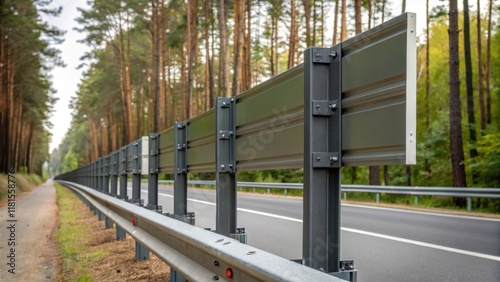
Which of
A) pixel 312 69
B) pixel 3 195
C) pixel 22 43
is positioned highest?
pixel 22 43

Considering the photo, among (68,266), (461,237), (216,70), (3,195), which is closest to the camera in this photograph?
(68,266)

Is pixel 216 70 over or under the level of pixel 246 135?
over

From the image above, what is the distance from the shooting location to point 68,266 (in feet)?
24.0

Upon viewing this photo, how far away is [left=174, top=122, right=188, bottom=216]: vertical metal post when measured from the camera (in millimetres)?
6484

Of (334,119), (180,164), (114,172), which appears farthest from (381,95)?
(114,172)

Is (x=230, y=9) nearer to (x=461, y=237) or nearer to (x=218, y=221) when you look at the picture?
(x=461, y=237)

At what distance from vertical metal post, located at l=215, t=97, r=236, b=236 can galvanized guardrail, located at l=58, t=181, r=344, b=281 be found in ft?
1.59

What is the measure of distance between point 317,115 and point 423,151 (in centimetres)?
2552

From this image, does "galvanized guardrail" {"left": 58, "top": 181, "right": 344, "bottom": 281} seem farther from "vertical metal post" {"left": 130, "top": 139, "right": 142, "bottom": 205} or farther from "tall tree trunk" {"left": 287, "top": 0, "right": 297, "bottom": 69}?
"tall tree trunk" {"left": 287, "top": 0, "right": 297, "bottom": 69}

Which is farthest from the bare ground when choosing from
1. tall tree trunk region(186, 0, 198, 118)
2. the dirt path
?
tall tree trunk region(186, 0, 198, 118)

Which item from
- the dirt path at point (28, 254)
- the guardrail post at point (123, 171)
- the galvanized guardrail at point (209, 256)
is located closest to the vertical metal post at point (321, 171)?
the galvanized guardrail at point (209, 256)

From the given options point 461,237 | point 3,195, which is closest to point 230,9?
point 3,195

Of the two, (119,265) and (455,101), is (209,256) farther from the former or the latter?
(455,101)

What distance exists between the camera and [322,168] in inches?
128
